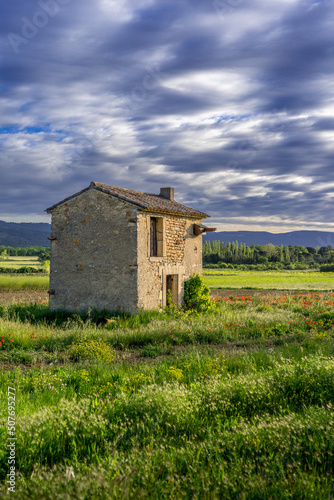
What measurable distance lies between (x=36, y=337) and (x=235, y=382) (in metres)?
7.08

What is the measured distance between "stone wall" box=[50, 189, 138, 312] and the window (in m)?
1.61

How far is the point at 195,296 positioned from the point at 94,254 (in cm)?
517

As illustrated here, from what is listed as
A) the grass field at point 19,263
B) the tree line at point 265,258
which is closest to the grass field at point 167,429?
the grass field at point 19,263

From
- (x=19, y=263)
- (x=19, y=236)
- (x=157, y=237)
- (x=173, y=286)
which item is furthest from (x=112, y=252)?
(x=19, y=236)

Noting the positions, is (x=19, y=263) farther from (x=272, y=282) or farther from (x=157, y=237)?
(x=157, y=237)

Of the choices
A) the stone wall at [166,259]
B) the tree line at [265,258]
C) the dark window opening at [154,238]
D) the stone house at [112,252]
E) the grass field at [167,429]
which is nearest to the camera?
the grass field at [167,429]

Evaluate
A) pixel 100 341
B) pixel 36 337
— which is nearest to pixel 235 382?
pixel 100 341

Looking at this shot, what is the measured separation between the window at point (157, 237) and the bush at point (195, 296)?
251 cm

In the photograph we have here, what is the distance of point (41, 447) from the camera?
4.39 meters

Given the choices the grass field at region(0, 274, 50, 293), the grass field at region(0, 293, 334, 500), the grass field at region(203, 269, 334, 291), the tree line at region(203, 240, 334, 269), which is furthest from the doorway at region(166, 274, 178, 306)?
the tree line at region(203, 240, 334, 269)

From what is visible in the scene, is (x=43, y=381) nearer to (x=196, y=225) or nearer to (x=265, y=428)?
(x=265, y=428)

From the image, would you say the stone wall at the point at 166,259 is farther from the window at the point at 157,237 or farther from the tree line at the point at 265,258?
the tree line at the point at 265,258

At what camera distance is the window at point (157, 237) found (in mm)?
16922

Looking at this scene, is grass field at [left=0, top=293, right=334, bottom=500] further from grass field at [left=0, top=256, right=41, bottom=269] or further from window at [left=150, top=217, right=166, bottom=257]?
grass field at [left=0, top=256, right=41, bottom=269]
